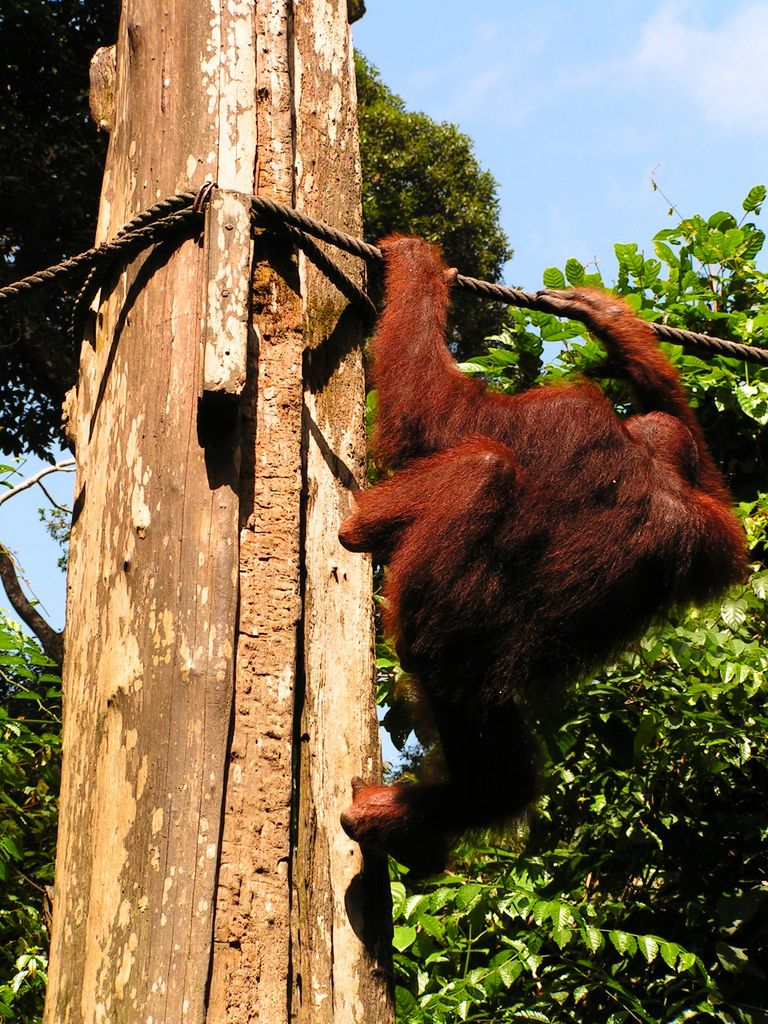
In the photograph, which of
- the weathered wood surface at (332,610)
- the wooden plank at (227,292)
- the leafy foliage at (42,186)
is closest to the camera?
the wooden plank at (227,292)

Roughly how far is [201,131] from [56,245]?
26.6ft

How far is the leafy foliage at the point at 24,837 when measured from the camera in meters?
4.05

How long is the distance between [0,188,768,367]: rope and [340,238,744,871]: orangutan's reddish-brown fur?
0.82ft

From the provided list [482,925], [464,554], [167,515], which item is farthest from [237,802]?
[482,925]

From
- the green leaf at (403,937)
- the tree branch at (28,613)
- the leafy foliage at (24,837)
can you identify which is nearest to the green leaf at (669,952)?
the green leaf at (403,937)

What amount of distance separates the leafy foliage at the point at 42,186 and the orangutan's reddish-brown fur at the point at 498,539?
7082mm

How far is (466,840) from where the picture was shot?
11.5 ft

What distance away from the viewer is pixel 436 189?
14.0 m

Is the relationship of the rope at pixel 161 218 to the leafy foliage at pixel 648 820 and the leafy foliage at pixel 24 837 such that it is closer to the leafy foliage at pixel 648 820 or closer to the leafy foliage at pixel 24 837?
the leafy foliage at pixel 24 837

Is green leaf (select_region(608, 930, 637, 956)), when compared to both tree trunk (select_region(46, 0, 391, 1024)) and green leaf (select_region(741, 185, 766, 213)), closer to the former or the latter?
tree trunk (select_region(46, 0, 391, 1024))

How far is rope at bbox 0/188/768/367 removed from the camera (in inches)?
104

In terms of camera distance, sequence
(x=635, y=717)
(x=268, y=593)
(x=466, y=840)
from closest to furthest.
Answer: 1. (x=268, y=593)
2. (x=466, y=840)
3. (x=635, y=717)

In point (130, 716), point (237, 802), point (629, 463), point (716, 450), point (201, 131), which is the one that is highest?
point (716, 450)

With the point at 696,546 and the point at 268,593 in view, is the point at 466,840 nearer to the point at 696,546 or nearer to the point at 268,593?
the point at 696,546
